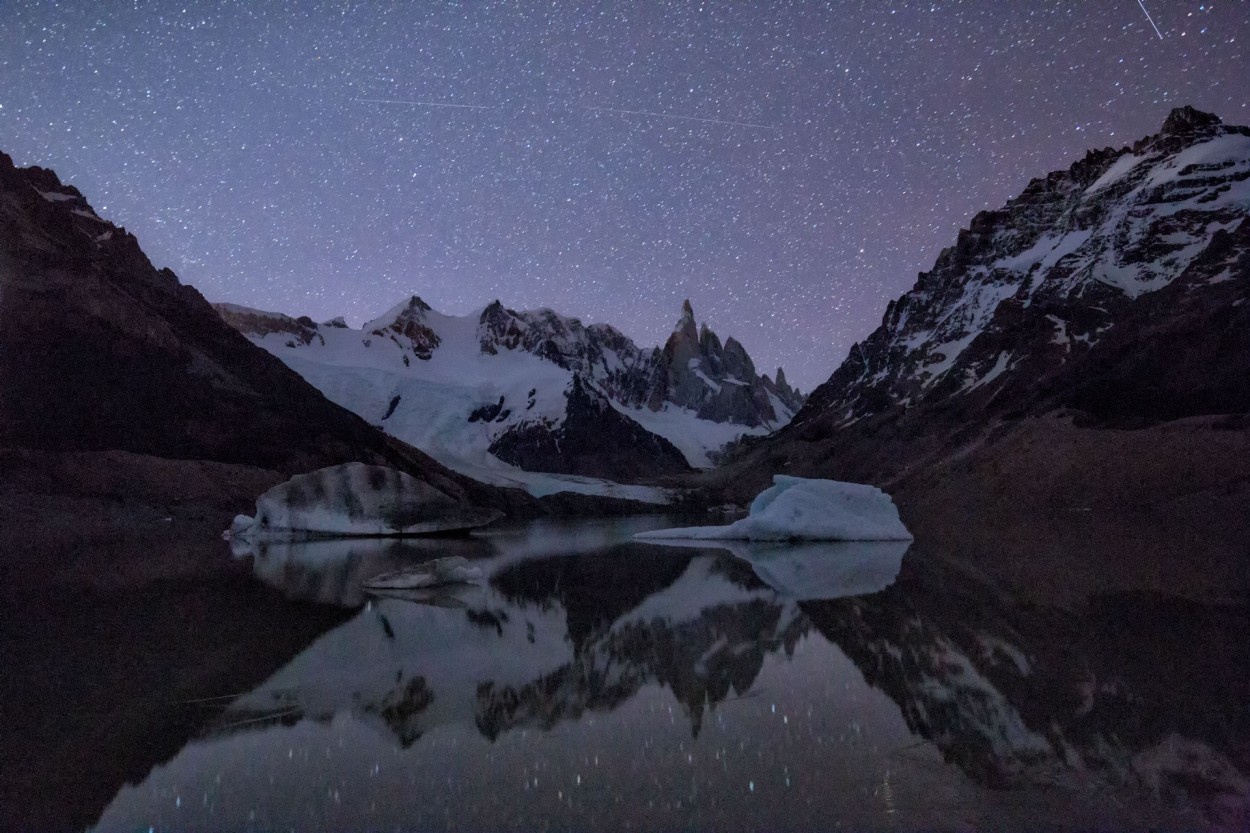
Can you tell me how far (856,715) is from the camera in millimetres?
7488

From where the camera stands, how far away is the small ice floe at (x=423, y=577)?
17.9m

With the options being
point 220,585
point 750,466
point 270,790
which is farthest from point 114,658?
point 750,466

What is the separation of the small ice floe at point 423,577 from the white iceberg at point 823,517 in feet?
48.5

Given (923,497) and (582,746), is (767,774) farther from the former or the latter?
(923,497)

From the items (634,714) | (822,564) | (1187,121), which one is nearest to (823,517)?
(822,564)

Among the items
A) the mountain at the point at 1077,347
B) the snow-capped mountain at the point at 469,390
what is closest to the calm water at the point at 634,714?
the mountain at the point at 1077,347

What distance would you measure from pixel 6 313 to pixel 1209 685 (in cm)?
6123

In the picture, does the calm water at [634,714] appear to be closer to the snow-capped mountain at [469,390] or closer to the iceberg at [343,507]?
the iceberg at [343,507]

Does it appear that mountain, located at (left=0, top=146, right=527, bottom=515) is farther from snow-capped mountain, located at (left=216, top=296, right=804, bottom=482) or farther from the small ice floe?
the small ice floe

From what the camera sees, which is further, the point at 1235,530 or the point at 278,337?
the point at 278,337

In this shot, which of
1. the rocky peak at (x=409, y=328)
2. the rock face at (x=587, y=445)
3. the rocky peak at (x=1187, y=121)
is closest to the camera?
the rocky peak at (x=1187, y=121)

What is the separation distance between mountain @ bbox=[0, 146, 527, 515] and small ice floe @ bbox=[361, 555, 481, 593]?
36966mm

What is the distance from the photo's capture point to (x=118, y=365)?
53344 mm

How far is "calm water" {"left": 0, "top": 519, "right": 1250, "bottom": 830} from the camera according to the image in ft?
17.9
